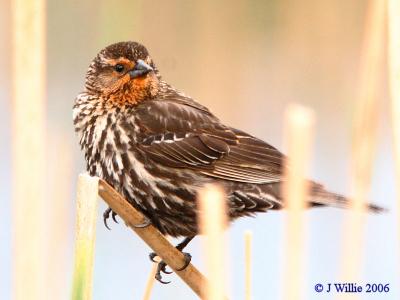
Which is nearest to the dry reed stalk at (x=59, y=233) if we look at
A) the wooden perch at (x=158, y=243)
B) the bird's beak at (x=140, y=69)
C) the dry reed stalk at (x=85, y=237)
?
the bird's beak at (x=140, y=69)

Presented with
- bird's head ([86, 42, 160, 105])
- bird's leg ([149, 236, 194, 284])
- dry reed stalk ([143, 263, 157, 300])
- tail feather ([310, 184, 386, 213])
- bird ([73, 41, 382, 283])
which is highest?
bird's head ([86, 42, 160, 105])

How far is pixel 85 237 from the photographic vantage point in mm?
2373

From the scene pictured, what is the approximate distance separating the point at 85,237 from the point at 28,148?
0.21 m

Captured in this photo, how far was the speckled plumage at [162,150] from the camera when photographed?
11.3ft

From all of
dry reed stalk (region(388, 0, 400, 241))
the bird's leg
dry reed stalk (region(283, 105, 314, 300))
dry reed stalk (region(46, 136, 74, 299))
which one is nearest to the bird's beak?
dry reed stalk (region(46, 136, 74, 299))

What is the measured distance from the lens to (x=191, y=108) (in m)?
3.67

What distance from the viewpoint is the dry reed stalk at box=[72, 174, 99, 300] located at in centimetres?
231

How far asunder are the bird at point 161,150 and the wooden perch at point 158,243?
1.13 ft

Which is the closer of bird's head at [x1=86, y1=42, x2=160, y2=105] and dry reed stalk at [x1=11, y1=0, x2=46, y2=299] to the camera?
dry reed stalk at [x1=11, y1=0, x2=46, y2=299]

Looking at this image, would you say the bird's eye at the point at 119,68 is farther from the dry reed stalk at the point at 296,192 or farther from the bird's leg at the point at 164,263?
the dry reed stalk at the point at 296,192

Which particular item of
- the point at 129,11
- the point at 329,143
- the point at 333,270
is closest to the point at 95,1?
the point at 129,11

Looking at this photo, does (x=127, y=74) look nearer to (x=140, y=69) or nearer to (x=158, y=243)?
(x=140, y=69)

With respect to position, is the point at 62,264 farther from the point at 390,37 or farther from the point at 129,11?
the point at 129,11

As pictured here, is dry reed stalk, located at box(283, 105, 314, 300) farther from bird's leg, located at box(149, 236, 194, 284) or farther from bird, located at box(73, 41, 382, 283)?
bird, located at box(73, 41, 382, 283)
